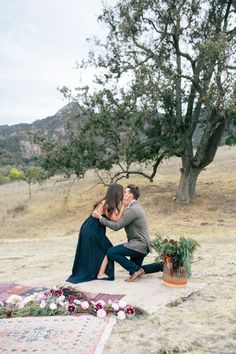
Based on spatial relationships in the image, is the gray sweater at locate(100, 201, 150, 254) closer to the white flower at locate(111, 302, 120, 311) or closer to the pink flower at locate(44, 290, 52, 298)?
the pink flower at locate(44, 290, 52, 298)

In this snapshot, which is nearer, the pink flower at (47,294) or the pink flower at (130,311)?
the pink flower at (130,311)

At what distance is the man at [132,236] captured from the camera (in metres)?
6.43

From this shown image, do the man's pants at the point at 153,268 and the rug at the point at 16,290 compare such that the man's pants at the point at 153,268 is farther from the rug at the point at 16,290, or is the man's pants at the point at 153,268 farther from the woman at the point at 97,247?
the rug at the point at 16,290

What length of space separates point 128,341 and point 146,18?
1552 centimetres

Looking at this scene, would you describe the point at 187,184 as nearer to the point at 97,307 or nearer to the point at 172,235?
the point at 172,235

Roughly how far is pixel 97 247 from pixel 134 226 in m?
0.62

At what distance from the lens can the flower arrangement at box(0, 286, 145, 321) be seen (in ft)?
16.4

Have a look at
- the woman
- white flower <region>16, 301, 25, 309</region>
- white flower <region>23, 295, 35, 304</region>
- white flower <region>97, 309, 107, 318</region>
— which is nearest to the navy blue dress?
the woman

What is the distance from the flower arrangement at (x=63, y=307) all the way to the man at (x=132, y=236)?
3.64ft

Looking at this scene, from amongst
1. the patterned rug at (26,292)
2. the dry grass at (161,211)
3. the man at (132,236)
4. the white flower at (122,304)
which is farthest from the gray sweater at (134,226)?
the dry grass at (161,211)

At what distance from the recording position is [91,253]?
260 inches

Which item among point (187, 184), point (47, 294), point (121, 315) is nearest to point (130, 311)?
point (121, 315)

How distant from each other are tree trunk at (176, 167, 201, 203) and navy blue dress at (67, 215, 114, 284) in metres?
12.3

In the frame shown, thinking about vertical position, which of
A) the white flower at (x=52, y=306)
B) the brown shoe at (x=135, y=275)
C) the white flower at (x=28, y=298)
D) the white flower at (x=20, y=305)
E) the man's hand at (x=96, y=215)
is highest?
the man's hand at (x=96, y=215)
